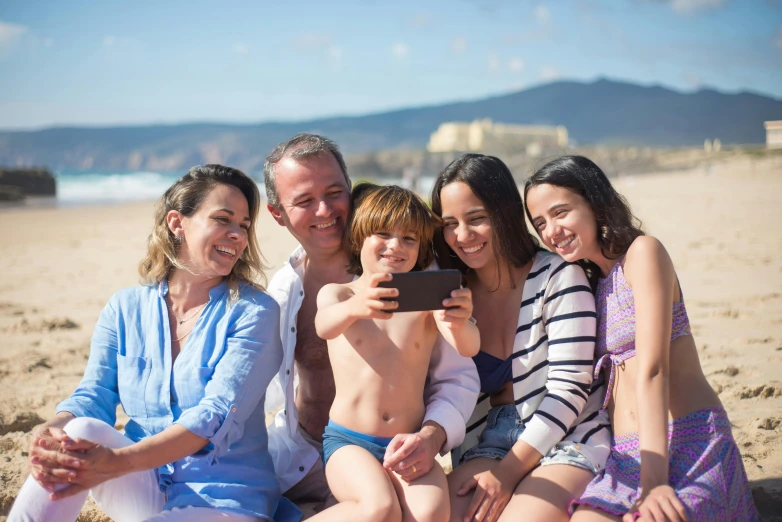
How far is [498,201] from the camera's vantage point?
332cm

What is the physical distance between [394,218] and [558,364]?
1.07 meters

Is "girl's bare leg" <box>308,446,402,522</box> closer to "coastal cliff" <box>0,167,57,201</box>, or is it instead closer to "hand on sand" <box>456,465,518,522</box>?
"hand on sand" <box>456,465,518,522</box>

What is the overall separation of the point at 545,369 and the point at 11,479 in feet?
10.4

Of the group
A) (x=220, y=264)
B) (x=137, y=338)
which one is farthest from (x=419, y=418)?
(x=137, y=338)

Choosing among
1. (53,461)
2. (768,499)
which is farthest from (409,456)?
(768,499)

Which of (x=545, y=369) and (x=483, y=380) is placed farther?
(x=483, y=380)

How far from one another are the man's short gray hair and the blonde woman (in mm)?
496

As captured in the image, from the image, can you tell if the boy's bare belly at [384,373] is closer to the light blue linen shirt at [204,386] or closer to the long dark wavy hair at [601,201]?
the light blue linen shirt at [204,386]

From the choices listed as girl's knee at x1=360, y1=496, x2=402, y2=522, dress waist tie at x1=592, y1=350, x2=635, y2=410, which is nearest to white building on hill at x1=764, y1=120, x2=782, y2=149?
dress waist tie at x1=592, y1=350, x2=635, y2=410

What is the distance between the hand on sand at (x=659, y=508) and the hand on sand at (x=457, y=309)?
1.03 meters

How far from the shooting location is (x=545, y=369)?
3156 mm

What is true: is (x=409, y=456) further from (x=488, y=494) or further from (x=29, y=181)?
(x=29, y=181)

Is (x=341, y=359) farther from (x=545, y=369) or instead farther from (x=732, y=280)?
(x=732, y=280)

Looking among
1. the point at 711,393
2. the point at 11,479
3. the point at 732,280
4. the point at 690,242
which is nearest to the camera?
the point at 711,393
